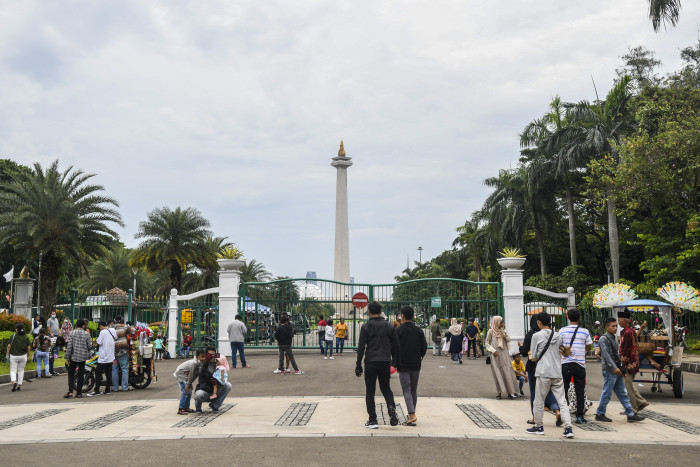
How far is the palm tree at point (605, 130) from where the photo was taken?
31.2 meters

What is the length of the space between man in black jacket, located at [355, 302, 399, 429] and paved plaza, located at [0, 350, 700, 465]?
0.30m

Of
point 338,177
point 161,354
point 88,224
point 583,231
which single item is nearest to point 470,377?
point 161,354

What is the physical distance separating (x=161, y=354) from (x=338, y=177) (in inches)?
953

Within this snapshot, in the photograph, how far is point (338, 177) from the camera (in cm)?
4438

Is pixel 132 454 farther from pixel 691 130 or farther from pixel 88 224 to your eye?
pixel 88 224

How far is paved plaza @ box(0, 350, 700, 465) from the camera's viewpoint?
7957 mm

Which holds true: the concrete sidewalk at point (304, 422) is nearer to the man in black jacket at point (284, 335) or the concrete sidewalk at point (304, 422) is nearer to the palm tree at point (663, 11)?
the man in black jacket at point (284, 335)

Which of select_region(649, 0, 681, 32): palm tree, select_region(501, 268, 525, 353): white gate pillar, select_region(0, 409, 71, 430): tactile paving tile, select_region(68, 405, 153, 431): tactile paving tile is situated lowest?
select_region(0, 409, 71, 430): tactile paving tile

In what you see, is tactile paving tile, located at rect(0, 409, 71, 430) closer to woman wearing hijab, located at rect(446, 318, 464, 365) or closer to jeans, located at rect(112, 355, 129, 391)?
jeans, located at rect(112, 355, 129, 391)

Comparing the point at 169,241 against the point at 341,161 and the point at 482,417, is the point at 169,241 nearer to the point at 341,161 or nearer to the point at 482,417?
the point at 341,161

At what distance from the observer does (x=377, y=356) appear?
8508 millimetres

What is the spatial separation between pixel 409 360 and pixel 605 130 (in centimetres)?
2685

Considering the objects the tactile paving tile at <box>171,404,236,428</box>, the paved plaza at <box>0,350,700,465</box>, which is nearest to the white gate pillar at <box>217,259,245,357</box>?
the paved plaza at <box>0,350,700,465</box>

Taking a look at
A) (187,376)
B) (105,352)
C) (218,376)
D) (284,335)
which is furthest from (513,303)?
(187,376)
